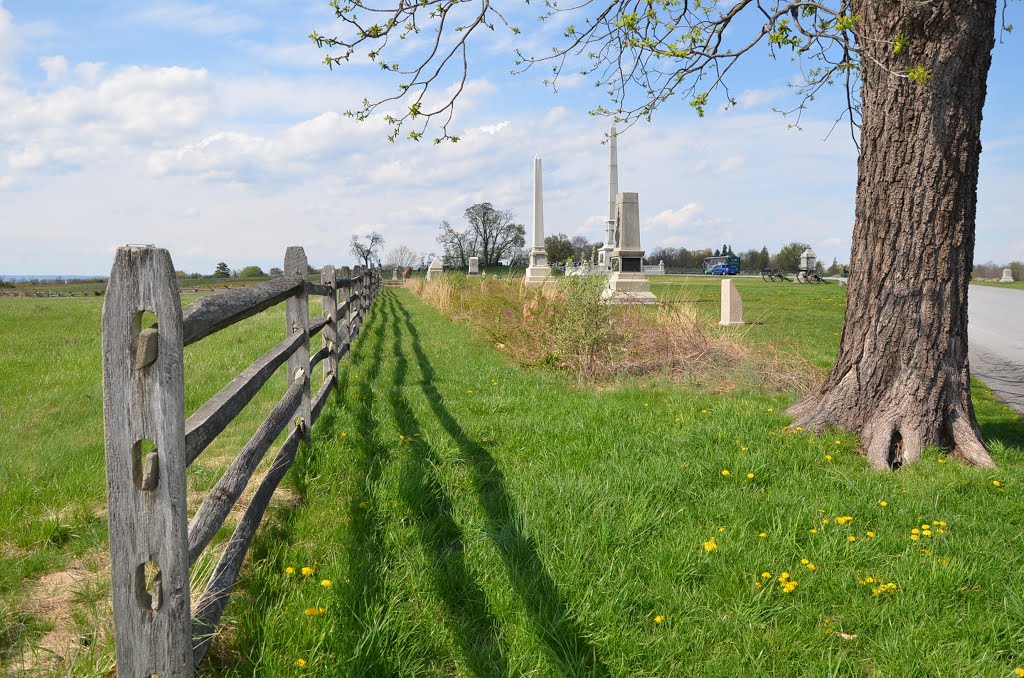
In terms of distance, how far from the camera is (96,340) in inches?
491

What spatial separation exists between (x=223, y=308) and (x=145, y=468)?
97 centimetres

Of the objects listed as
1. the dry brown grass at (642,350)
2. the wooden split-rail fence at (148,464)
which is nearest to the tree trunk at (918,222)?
the dry brown grass at (642,350)

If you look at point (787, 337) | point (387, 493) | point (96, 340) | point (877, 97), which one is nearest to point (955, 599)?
point (387, 493)

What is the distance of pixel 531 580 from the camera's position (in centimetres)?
315

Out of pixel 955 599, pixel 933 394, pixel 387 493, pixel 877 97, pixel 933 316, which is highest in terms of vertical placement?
Answer: pixel 877 97

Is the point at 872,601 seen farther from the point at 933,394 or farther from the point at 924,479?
the point at 933,394

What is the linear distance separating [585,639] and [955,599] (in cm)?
181

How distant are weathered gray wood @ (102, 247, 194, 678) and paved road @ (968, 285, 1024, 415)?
8.60 m

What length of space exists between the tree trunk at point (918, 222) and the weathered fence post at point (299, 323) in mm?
4342

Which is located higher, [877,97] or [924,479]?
[877,97]

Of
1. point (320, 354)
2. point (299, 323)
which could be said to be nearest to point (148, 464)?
point (299, 323)

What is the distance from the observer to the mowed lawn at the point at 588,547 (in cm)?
270

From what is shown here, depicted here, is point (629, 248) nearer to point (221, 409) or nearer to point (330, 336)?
point (330, 336)

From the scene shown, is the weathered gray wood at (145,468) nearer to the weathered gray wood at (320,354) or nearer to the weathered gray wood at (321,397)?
the weathered gray wood at (321,397)
